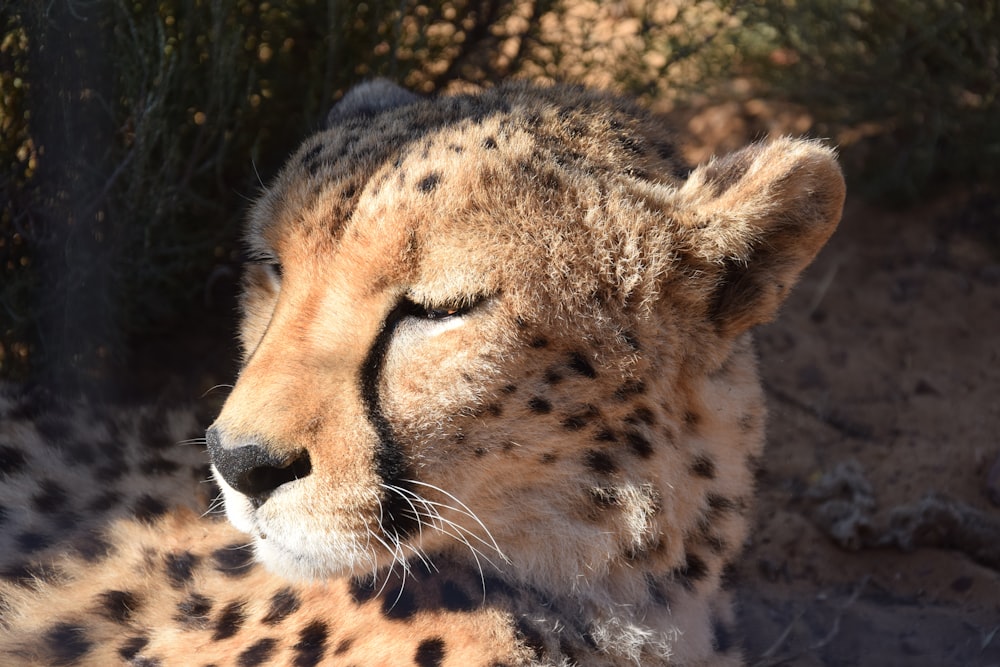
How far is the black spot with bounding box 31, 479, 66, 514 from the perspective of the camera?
6.63ft

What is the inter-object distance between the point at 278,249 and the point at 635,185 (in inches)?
21.4

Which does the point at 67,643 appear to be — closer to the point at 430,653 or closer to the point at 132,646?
the point at 132,646

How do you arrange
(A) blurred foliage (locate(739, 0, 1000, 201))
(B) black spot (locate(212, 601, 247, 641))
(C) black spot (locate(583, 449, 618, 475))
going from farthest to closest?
(A) blurred foliage (locate(739, 0, 1000, 201))
(B) black spot (locate(212, 601, 247, 641))
(C) black spot (locate(583, 449, 618, 475))

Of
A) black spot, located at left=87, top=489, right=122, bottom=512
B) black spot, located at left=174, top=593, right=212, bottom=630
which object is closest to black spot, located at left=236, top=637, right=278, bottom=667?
black spot, located at left=174, top=593, right=212, bottom=630

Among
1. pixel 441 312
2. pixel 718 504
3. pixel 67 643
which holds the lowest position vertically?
pixel 67 643

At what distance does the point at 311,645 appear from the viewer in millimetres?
1667

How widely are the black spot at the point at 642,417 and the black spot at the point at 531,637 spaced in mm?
362

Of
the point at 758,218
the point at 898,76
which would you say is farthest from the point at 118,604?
the point at 898,76

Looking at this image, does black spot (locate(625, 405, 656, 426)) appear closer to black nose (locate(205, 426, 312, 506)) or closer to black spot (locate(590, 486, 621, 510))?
black spot (locate(590, 486, 621, 510))

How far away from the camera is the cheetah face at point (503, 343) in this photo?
1.41m

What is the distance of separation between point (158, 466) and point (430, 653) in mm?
813

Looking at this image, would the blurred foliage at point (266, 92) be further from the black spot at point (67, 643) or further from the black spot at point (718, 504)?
the black spot at point (718, 504)

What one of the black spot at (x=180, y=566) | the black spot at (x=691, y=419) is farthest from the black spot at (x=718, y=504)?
the black spot at (x=180, y=566)

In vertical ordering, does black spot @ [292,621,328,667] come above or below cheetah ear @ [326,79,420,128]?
below
